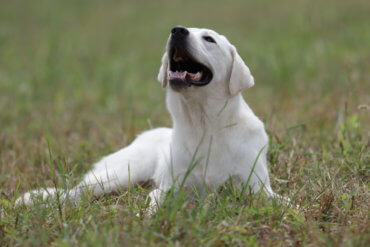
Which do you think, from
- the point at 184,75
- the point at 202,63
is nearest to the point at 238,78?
the point at 202,63

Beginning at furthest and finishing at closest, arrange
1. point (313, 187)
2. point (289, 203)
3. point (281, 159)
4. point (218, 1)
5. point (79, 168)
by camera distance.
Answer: point (218, 1), point (79, 168), point (281, 159), point (313, 187), point (289, 203)

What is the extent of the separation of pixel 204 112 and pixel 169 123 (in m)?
2.55

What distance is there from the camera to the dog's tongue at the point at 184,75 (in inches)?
139

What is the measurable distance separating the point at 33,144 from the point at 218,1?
1510 centimetres

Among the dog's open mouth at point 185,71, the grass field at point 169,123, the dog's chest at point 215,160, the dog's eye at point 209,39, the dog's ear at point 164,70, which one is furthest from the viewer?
the dog's ear at point 164,70

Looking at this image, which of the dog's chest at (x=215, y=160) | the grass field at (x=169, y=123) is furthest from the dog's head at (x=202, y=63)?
the grass field at (x=169, y=123)

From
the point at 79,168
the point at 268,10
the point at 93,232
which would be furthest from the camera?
the point at 268,10

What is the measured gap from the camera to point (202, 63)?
3.60 metres

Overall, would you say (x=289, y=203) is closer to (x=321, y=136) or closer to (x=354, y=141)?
(x=354, y=141)

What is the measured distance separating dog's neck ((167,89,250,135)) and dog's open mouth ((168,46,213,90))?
11 cm

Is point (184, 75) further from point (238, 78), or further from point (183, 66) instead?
point (238, 78)

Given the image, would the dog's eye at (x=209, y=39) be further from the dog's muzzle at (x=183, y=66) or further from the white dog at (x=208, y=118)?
the dog's muzzle at (x=183, y=66)

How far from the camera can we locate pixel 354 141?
14.8ft

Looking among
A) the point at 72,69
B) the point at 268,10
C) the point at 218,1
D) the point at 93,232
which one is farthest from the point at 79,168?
the point at 218,1
